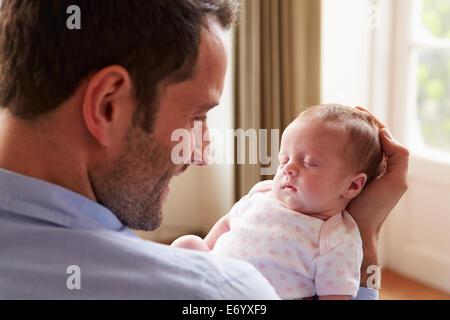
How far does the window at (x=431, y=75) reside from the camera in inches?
115

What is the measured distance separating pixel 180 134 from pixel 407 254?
243cm

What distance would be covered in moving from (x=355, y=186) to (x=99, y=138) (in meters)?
0.72

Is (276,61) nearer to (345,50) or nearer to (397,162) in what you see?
(345,50)

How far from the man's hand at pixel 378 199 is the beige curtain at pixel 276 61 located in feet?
4.97

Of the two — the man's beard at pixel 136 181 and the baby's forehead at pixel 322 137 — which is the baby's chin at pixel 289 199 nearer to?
the baby's forehead at pixel 322 137

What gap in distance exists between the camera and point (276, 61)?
291 centimetres

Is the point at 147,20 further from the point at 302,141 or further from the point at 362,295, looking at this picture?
the point at 362,295

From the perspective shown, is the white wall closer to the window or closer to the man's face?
the window

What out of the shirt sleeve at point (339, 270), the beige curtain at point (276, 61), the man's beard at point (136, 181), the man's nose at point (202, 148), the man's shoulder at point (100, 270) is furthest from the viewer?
the beige curtain at point (276, 61)

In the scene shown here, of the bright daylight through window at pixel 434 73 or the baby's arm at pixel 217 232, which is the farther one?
the bright daylight through window at pixel 434 73

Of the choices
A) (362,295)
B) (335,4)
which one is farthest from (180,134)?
(335,4)

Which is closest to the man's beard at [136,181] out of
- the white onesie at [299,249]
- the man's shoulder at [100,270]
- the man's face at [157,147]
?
the man's face at [157,147]
